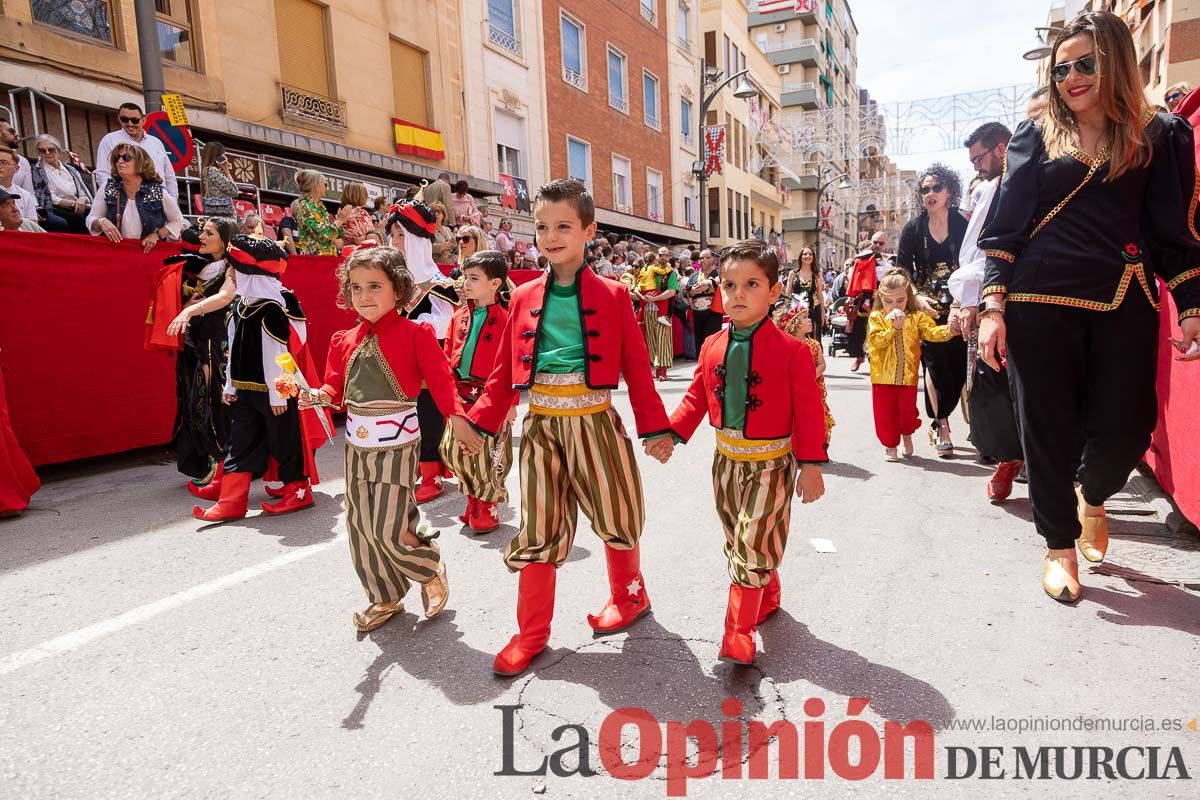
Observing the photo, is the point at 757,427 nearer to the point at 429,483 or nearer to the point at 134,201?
the point at 429,483

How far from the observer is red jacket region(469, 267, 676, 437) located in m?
2.91

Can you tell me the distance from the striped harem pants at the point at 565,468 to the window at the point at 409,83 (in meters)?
15.4

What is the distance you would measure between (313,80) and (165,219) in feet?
29.2

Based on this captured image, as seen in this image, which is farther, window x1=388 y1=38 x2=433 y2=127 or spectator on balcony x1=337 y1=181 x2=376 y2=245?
window x1=388 y1=38 x2=433 y2=127

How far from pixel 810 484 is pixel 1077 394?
56.0 inches

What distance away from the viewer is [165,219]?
7.14 meters

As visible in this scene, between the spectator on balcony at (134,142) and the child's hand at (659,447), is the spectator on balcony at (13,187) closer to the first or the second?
the spectator on balcony at (134,142)

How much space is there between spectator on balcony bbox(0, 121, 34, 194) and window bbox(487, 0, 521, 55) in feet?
43.0

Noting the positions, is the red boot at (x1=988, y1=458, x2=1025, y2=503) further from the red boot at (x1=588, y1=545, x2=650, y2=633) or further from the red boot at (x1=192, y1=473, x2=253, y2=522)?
the red boot at (x1=192, y1=473, x2=253, y2=522)

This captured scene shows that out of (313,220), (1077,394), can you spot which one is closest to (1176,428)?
(1077,394)

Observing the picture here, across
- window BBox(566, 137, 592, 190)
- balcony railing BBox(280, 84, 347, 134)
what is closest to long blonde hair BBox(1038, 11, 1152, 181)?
balcony railing BBox(280, 84, 347, 134)

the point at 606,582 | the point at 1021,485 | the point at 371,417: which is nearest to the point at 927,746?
the point at 606,582

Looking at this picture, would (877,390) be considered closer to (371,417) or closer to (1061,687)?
(1061,687)

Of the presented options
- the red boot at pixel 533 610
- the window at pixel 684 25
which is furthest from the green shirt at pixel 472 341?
the window at pixel 684 25
